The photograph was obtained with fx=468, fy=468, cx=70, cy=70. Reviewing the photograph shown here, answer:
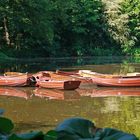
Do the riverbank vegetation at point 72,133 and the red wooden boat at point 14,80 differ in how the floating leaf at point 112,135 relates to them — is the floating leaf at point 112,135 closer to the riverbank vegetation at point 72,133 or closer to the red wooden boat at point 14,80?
the riverbank vegetation at point 72,133

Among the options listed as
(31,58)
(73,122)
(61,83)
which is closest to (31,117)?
(61,83)

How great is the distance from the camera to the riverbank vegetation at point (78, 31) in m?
42.8

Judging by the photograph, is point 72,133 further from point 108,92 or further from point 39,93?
point 108,92

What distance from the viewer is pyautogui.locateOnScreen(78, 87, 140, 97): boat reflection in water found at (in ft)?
62.7

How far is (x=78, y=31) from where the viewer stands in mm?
50281

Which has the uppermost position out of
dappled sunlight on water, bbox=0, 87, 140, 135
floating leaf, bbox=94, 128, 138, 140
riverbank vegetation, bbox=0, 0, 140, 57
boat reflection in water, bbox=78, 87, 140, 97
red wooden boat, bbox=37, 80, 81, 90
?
riverbank vegetation, bbox=0, 0, 140, 57

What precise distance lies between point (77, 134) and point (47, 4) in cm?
3862

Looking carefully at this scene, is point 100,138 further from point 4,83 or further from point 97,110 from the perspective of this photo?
point 4,83

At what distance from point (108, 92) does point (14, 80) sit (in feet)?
15.2

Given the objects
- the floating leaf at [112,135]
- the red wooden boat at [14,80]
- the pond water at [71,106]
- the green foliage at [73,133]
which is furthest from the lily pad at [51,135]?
the red wooden boat at [14,80]

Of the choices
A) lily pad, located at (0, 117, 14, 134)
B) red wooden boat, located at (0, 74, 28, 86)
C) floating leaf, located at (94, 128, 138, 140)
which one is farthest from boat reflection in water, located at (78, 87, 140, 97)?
floating leaf, located at (94, 128, 138, 140)

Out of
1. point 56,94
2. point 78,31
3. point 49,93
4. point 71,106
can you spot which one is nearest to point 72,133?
point 71,106

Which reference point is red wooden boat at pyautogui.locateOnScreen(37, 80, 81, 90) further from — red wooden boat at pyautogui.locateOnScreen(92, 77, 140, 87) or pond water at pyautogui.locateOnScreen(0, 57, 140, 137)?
red wooden boat at pyautogui.locateOnScreen(92, 77, 140, 87)

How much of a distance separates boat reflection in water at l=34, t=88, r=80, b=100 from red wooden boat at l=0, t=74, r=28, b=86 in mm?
1119
